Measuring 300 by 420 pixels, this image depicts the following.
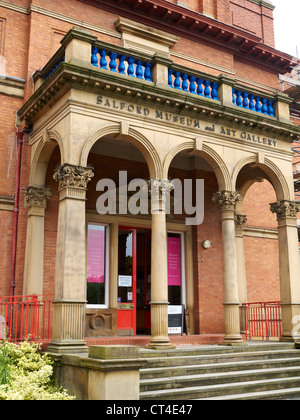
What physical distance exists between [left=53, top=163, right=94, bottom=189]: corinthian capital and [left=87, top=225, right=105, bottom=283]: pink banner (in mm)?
3470

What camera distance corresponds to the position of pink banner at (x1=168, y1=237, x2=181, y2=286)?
14.3 meters

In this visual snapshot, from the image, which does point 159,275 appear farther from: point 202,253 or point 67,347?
point 202,253

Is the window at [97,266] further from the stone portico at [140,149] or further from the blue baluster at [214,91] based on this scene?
the blue baluster at [214,91]

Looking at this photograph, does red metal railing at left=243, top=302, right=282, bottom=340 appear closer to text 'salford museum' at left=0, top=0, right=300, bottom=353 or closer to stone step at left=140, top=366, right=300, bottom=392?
text 'salford museum' at left=0, top=0, right=300, bottom=353

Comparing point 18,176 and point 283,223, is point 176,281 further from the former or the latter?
point 18,176

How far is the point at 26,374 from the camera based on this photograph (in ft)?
27.4

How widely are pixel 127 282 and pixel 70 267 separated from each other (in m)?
4.33

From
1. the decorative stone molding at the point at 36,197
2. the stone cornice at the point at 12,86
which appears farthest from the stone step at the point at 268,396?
the stone cornice at the point at 12,86

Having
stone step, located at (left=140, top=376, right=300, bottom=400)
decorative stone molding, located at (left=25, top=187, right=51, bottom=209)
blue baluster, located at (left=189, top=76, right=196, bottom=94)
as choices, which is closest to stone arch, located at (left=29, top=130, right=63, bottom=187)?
decorative stone molding, located at (left=25, top=187, right=51, bottom=209)

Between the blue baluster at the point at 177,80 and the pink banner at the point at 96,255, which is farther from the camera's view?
the pink banner at the point at 96,255

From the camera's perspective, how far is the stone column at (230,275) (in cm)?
1109

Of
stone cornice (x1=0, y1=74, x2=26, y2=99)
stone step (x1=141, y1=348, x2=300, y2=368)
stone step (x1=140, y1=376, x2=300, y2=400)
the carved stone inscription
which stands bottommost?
stone step (x1=140, y1=376, x2=300, y2=400)

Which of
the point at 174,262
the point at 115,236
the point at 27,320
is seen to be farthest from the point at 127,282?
the point at 27,320
